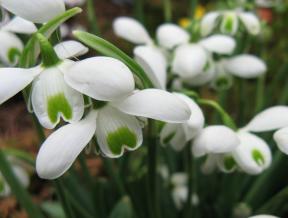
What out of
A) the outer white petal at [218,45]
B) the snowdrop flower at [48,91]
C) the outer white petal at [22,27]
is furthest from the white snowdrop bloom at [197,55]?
the snowdrop flower at [48,91]

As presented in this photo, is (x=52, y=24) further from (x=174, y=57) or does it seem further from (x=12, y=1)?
(x=174, y=57)

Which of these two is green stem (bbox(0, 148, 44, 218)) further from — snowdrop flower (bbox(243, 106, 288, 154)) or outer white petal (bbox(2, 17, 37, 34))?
snowdrop flower (bbox(243, 106, 288, 154))

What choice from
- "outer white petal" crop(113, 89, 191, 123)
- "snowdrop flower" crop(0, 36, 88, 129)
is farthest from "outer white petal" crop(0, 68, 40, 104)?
"outer white petal" crop(113, 89, 191, 123)

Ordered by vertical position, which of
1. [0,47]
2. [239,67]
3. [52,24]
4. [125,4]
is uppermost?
[52,24]

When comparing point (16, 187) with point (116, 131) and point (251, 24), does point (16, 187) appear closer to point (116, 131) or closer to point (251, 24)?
point (116, 131)

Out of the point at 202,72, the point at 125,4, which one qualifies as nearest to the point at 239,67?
the point at 202,72

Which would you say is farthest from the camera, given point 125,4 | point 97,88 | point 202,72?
point 125,4
